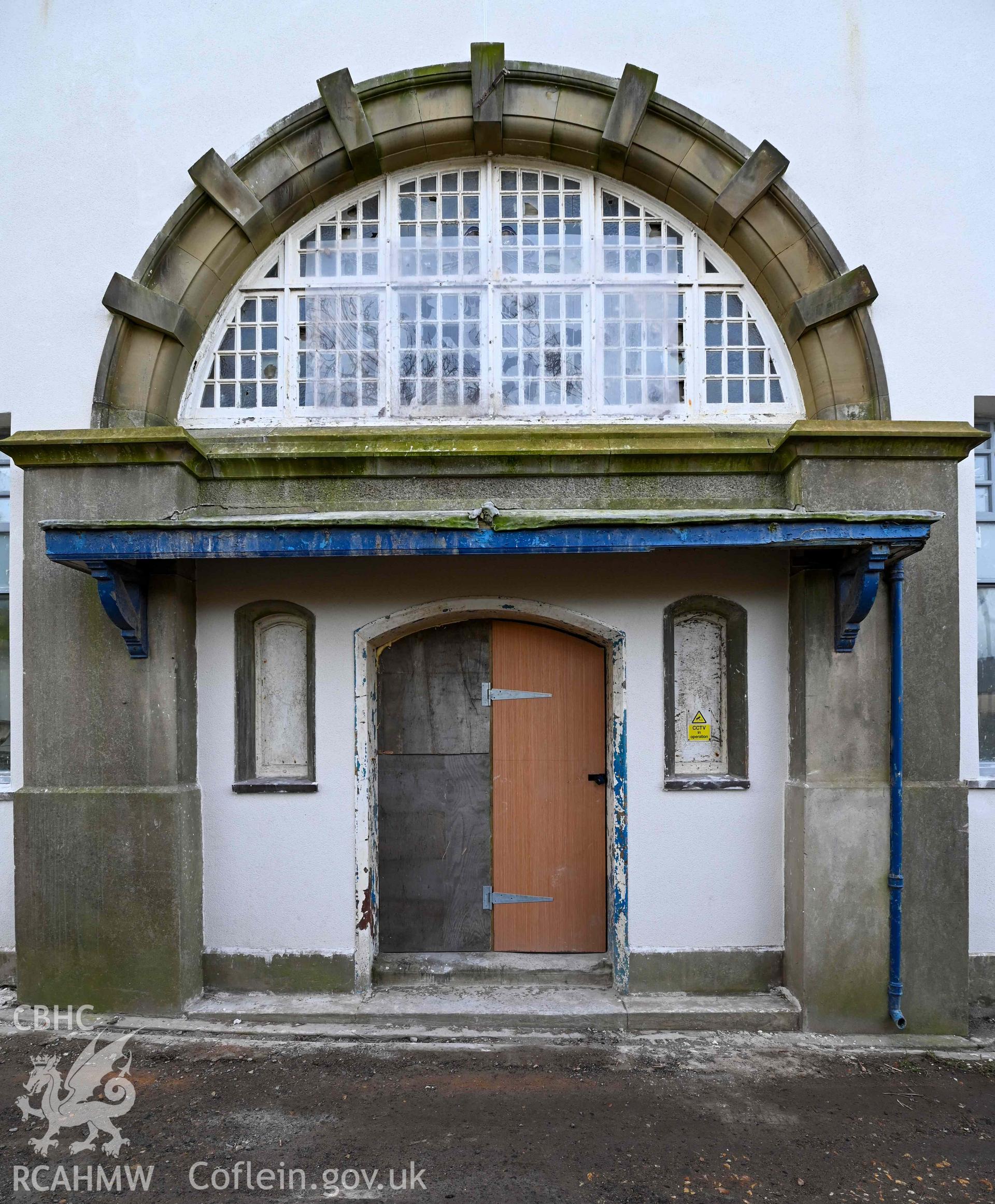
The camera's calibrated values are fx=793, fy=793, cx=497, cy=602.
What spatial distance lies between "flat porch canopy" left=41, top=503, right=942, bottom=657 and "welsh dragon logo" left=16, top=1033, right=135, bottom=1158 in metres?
3.07

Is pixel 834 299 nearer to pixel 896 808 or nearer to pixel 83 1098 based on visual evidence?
pixel 896 808

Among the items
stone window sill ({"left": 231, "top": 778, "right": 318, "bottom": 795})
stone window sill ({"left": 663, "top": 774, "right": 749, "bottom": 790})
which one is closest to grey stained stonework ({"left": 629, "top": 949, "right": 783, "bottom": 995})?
stone window sill ({"left": 663, "top": 774, "right": 749, "bottom": 790})

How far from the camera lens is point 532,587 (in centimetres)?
563

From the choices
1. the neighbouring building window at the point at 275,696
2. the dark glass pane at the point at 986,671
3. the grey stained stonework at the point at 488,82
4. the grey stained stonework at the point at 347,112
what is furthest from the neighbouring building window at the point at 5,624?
the dark glass pane at the point at 986,671

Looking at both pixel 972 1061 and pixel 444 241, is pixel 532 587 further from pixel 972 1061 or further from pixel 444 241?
pixel 972 1061

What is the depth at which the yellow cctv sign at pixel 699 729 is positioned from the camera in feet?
19.0

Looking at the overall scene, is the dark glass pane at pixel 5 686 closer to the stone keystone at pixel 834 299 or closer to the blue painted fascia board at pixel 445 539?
the blue painted fascia board at pixel 445 539

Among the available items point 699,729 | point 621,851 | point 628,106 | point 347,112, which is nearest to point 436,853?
point 621,851

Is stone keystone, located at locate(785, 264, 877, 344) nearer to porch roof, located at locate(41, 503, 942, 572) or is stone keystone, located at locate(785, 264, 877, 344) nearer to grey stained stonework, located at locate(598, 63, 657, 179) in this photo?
porch roof, located at locate(41, 503, 942, 572)

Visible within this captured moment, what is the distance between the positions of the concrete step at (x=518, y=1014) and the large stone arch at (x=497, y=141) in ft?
13.5

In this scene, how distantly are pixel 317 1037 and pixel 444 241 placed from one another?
5688 millimetres

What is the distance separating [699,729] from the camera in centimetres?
578

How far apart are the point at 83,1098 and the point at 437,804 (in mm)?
2743

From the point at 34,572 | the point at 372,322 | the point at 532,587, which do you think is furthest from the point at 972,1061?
the point at 34,572
